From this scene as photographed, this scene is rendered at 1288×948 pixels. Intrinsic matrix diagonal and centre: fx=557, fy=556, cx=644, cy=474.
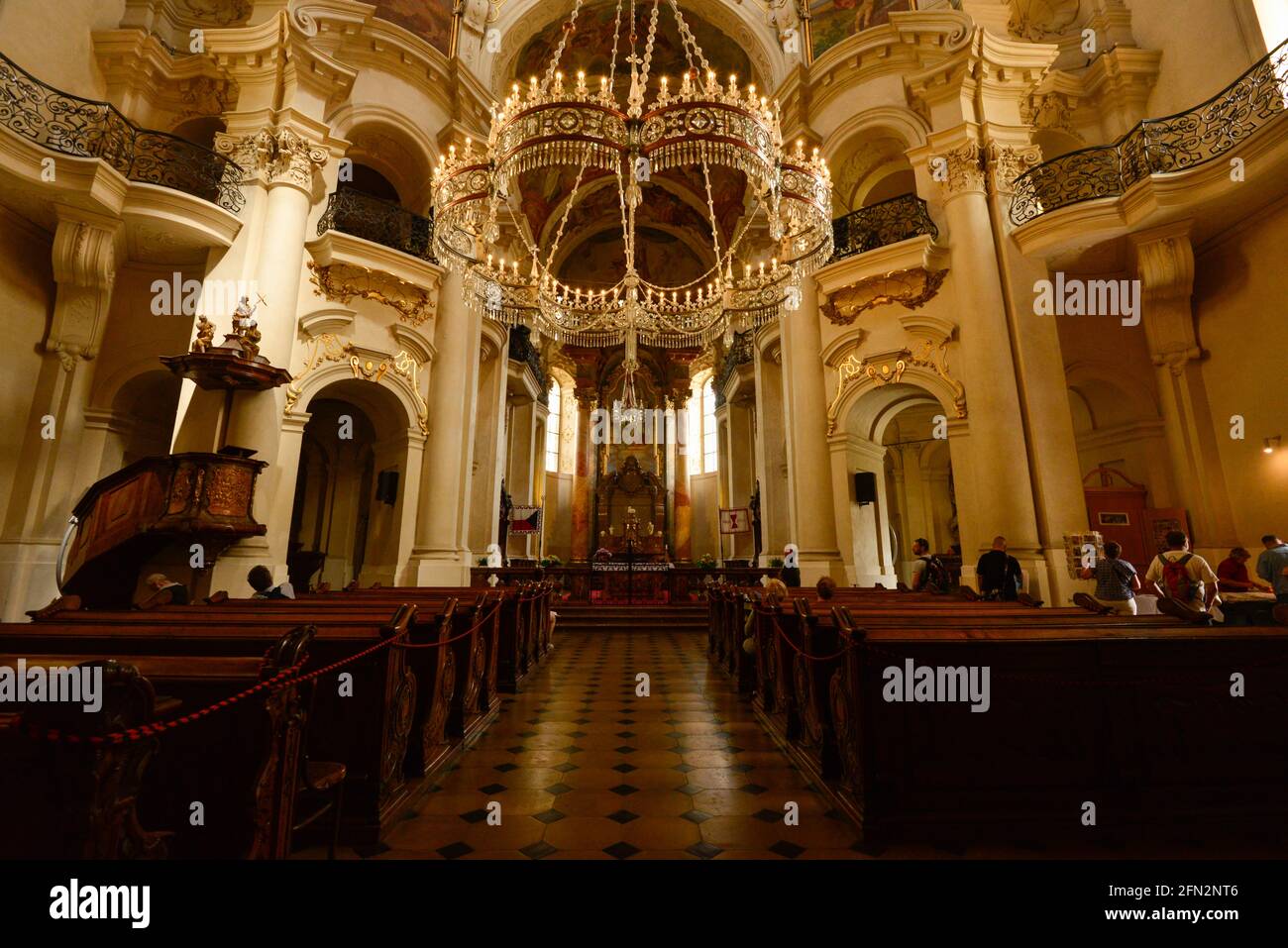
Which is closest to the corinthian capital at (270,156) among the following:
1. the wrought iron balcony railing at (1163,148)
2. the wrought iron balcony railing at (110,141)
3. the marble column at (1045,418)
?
the wrought iron balcony railing at (110,141)

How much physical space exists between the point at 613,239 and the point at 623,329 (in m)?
12.4

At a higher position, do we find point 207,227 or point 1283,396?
point 207,227

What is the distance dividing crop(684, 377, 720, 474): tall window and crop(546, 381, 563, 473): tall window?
190 inches

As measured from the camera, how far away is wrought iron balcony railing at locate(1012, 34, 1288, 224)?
6125 mm

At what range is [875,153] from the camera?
33.9 ft

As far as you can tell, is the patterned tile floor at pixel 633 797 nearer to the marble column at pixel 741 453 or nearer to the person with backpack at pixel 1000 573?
the person with backpack at pixel 1000 573

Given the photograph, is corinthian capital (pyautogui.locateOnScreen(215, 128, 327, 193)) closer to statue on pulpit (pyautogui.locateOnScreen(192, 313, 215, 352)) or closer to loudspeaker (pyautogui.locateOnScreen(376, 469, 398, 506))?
statue on pulpit (pyautogui.locateOnScreen(192, 313, 215, 352))

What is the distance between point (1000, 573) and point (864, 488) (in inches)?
119

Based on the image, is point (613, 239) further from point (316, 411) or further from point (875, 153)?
point (316, 411)

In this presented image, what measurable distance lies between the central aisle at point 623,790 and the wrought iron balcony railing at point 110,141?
8099mm


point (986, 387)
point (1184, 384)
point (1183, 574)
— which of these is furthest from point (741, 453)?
point (1183, 574)

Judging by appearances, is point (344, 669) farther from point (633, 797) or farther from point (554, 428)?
point (554, 428)

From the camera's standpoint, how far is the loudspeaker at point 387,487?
353 inches
